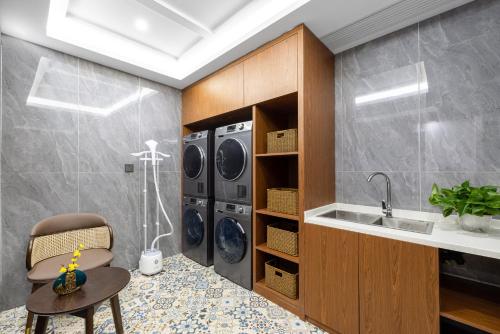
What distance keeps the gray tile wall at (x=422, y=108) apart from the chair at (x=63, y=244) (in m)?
2.45

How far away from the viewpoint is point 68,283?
4.34 ft

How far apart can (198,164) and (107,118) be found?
3.89 ft

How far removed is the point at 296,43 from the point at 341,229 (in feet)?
5.13

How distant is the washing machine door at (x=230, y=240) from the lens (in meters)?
2.21

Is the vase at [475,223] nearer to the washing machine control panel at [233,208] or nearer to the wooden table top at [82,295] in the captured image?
the washing machine control panel at [233,208]

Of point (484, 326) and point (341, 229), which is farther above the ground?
point (341, 229)

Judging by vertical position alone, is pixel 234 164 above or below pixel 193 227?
above

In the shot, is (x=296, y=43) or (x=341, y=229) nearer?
(x=341, y=229)

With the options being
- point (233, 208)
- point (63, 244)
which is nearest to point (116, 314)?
point (63, 244)

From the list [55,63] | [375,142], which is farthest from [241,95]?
[55,63]

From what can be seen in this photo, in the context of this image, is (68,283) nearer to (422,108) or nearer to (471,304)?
(471,304)

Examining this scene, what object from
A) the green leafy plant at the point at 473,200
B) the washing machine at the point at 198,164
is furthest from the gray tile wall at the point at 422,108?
the washing machine at the point at 198,164

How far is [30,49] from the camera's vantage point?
203cm

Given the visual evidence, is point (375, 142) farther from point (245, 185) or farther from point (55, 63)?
point (55, 63)
